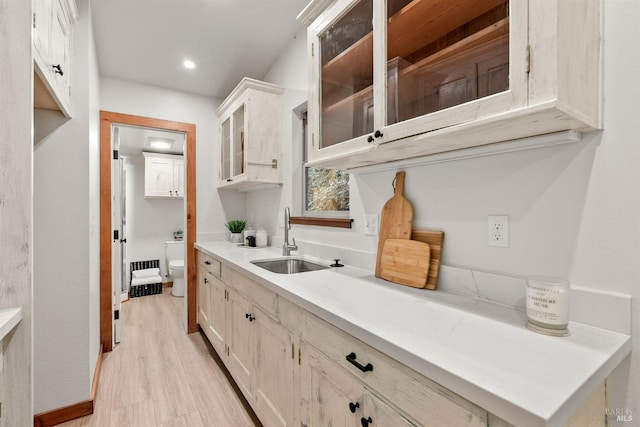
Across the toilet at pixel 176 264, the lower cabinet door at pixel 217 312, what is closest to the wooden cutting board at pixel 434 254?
the lower cabinet door at pixel 217 312

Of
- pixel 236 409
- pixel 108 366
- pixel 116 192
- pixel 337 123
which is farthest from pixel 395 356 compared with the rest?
pixel 116 192

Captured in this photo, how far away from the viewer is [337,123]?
1424 millimetres

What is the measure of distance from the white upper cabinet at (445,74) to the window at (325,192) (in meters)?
0.51

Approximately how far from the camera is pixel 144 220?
4.97 m

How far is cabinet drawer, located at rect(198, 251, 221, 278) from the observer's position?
227cm

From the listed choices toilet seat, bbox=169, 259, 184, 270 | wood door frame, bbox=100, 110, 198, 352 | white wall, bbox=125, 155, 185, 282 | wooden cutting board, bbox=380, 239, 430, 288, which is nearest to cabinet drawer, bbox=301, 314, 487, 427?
wooden cutting board, bbox=380, 239, 430, 288

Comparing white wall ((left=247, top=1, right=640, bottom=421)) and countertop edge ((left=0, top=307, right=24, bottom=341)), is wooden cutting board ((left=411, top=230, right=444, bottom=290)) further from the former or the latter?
countertop edge ((left=0, top=307, right=24, bottom=341))

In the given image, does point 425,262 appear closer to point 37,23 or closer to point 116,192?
point 37,23

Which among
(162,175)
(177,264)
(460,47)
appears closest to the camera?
(460,47)

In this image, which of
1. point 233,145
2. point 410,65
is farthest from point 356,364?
point 233,145

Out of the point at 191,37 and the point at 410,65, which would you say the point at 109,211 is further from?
the point at 410,65

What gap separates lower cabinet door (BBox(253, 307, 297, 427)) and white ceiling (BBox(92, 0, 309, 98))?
199 cm

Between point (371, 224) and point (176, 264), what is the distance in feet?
12.2

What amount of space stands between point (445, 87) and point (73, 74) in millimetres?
2128
